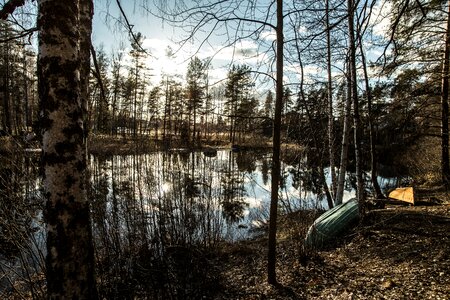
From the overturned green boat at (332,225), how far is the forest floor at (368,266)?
220 mm

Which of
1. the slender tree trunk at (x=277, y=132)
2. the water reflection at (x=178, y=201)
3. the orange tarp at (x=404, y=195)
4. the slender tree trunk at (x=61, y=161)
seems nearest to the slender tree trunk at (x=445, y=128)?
the orange tarp at (x=404, y=195)

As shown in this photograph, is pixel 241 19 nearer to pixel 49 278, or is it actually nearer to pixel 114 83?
pixel 49 278

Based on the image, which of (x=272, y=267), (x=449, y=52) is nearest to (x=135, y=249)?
(x=272, y=267)

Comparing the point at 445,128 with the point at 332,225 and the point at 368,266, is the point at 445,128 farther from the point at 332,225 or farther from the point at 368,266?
the point at 368,266

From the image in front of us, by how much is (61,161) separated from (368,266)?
4.51 metres

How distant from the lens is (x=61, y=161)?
1873 mm

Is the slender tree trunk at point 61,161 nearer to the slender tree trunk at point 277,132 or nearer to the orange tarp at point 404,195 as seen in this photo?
the slender tree trunk at point 277,132

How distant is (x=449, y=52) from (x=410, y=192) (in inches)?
163

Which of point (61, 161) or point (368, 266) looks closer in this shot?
point (61, 161)

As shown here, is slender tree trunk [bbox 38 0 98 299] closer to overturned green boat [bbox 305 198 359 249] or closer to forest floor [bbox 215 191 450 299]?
forest floor [bbox 215 191 450 299]

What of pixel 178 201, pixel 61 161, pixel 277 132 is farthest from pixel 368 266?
pixel 61 161

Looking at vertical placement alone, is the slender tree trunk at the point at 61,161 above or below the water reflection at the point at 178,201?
above

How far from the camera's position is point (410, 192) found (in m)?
8.25

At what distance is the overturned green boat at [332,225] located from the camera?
19.6ft
